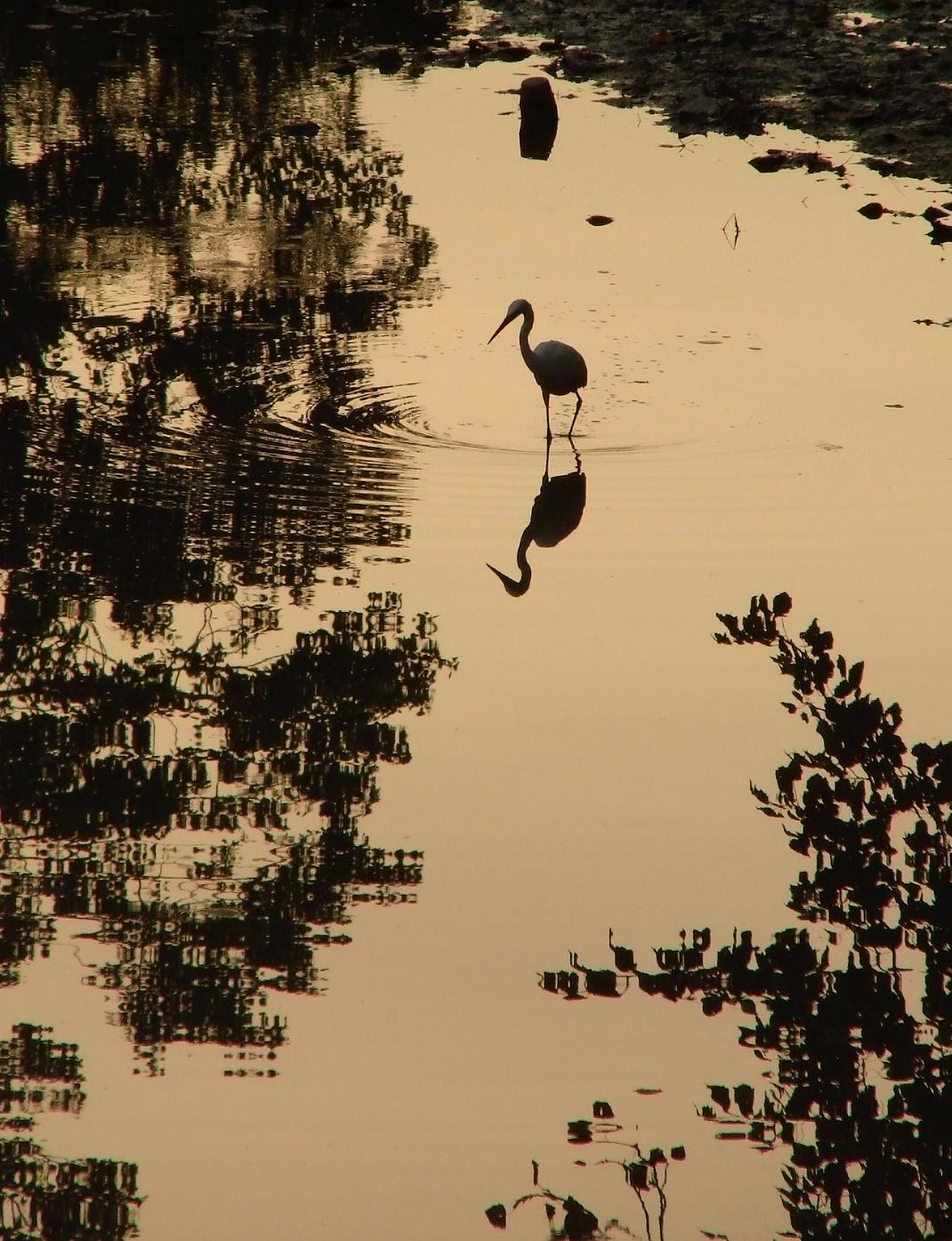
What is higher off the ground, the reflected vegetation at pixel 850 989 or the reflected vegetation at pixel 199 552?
the reflected vegetation at pixel 199 552

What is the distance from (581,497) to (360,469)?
121 cm

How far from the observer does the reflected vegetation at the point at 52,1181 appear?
189 inches

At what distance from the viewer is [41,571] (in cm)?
889

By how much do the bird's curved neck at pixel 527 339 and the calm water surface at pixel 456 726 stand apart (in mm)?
364

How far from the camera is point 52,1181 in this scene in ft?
16.2

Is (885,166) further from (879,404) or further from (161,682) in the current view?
(161,682)

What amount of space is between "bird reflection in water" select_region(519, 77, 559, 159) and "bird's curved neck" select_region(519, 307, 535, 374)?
6.35 metres

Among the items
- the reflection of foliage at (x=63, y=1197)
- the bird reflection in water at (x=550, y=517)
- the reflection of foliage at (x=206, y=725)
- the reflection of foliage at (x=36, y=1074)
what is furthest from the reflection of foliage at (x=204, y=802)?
the bird reflection in water at (x=550, y=517)

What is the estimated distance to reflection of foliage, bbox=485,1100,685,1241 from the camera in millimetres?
4785

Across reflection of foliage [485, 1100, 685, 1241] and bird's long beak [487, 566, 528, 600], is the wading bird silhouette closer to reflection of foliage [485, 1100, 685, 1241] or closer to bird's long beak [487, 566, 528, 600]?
bird's long beak [487, 566, 528, 600]

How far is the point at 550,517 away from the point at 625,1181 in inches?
199

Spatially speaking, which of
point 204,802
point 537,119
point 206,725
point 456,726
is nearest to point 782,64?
point 537,119

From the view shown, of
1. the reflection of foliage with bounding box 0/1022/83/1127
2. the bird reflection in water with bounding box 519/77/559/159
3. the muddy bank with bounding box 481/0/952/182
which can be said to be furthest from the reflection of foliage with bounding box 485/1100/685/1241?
the bird reflection in water with bounding box 519/77/559/159

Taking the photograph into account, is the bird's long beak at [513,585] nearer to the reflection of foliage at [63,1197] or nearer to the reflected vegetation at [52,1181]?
the reflected vegetation at [52,1181]
